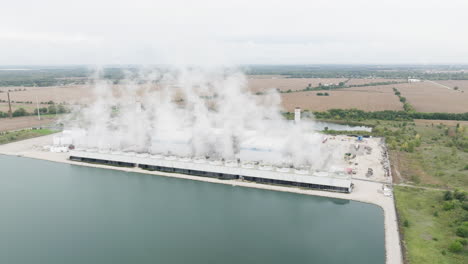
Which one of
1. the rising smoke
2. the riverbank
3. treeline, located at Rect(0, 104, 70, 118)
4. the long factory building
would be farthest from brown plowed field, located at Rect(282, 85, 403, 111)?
treeline, located at Rect(0, 104, 70, 118)

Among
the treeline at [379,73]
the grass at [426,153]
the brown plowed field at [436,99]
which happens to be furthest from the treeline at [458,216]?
the treeline at [379,73]

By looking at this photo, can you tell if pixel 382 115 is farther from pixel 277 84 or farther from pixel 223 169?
pixel 277 84

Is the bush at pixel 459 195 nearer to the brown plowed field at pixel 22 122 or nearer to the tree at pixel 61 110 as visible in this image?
the brown plowed field at pixel 22 122

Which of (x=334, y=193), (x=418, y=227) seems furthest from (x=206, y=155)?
(x=418, y=227)

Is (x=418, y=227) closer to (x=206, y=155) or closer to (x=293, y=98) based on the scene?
(x=206, y=155)

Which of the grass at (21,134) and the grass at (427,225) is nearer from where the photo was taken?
the grass at (427,225)

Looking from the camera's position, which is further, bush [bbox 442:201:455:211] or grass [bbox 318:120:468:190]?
grass [bbox 318:120:468:190]

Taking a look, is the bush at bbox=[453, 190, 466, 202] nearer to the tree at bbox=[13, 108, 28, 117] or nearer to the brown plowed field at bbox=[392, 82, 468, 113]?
the brown plowed field at bbox=[392, 82, 468, 113]
